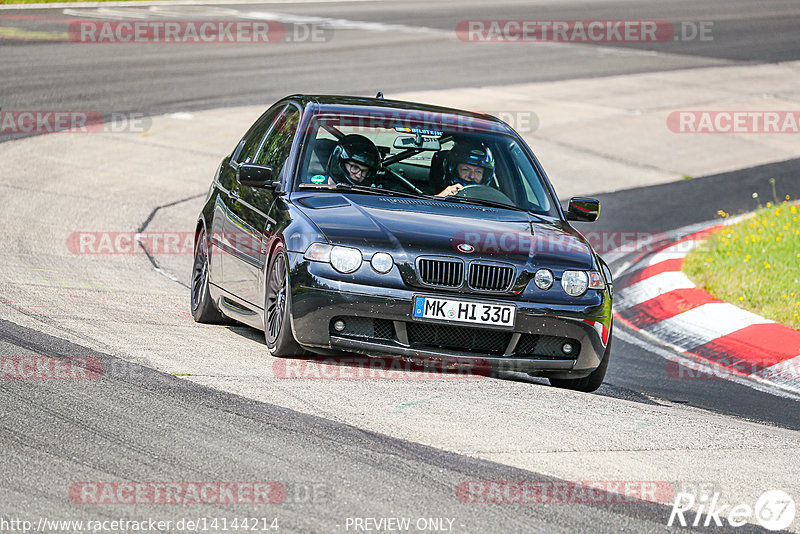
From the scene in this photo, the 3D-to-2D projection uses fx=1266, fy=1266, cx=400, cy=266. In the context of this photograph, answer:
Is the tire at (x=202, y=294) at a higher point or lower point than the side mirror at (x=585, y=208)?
lower

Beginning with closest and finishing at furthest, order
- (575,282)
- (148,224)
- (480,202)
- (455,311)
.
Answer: (455,311), (575,282), (480,202), (148,224)

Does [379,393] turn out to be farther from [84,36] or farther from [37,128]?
[84,36]

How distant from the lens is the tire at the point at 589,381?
7508mm

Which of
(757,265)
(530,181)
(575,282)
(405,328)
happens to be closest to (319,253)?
(405,328)

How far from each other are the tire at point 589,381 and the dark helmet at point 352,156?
5.84ft

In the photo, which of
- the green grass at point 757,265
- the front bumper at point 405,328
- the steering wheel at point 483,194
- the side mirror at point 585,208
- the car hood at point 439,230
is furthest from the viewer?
the green grass at point 757,265

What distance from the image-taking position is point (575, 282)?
23.7 feet

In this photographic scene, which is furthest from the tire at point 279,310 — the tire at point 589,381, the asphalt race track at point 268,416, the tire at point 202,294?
the tire at point 589,381

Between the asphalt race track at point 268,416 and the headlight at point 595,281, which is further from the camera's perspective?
the headlight at point 595,281

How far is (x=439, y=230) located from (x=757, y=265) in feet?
16.4

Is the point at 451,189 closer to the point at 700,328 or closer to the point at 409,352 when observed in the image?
the point at 409,352

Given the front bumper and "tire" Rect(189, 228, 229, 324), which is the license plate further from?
"tire" Rect(189, 228, 229, 324)

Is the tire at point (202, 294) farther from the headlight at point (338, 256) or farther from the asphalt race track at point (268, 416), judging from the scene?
the headlight at point (338, 256)

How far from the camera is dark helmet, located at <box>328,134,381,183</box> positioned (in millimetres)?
8109
